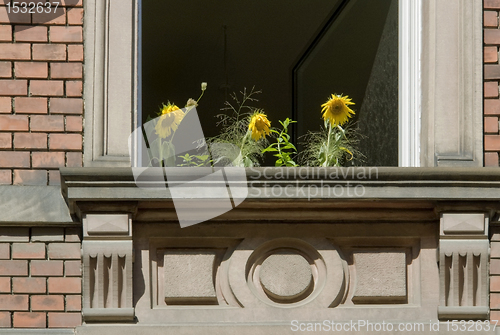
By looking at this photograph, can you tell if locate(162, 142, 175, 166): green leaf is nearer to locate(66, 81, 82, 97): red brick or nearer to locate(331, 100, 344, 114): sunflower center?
locate(66, 81, 82, 97): red brick

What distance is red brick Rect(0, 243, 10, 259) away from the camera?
5.12 metres

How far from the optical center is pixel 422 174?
16.4 ft

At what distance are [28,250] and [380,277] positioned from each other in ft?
7.50

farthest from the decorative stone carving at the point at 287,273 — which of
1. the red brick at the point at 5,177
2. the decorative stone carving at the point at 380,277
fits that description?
the red brick at the point at 5,177

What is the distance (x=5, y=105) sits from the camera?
5285 millimetres

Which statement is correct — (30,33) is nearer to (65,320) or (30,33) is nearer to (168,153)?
(168,153)

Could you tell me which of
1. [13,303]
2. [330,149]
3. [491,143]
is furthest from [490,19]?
[13,303]

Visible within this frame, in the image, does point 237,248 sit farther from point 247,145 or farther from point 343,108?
point 343,108

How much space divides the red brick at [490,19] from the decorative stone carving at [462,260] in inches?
53.3

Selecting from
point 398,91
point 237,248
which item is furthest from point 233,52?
point 237,248

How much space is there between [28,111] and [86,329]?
1492 millimetres

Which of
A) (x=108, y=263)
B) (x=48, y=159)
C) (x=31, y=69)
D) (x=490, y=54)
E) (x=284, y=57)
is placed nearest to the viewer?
(x=108, y=263)

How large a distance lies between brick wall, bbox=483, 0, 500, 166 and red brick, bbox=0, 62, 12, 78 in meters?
3.22

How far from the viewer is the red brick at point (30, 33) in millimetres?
5355
